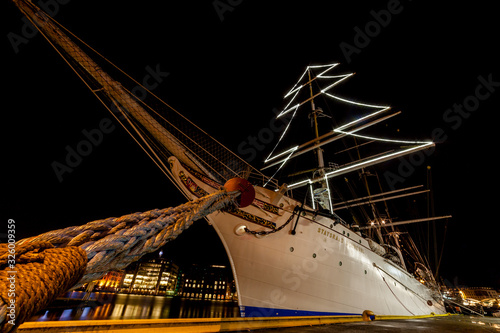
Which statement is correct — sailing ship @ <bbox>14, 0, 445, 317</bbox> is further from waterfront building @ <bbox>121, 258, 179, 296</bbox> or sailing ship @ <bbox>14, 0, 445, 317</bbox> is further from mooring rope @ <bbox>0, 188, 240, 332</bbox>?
waterfront building @ <bbox>121, 258, 179, 296</bbox>

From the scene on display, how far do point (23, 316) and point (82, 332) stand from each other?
8.59 feet

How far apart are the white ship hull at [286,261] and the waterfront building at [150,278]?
3106 inches

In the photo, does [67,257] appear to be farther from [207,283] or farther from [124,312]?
Result: [207,283]

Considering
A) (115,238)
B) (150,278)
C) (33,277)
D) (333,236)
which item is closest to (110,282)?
(150,278)

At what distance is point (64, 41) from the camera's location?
3529 millimetres

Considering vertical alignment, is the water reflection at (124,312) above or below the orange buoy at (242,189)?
below

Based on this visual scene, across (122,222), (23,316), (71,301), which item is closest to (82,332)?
(122,222)

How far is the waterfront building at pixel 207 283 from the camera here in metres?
76.0

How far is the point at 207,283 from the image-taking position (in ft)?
260

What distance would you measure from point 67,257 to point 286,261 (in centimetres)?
583

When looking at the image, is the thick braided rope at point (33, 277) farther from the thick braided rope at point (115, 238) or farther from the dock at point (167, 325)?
the dock at point (167, 325)

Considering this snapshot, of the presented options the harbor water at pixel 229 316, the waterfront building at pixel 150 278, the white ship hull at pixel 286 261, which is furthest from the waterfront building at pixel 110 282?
the white ship hull at pixel 286 261

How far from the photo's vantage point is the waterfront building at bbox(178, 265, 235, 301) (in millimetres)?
76000

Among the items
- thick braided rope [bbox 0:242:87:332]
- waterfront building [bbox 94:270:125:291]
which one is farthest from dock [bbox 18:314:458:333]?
waterfront building [bbox 94:270:125:291]
